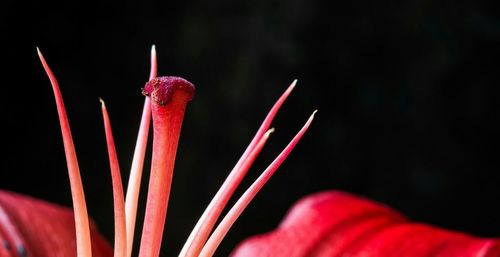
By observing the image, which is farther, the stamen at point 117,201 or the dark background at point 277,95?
the dark background at point 277,95

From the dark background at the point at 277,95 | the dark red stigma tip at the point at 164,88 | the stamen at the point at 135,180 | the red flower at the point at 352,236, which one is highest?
the dark red stigma tip at the point at 164,88

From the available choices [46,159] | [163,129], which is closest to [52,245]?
[163,129]

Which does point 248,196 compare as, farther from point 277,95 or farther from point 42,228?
point 277,95

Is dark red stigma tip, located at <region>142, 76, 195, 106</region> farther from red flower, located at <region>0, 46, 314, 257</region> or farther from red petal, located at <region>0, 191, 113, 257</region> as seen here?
red petal, located at <region>0, 191, 113, 257</region>

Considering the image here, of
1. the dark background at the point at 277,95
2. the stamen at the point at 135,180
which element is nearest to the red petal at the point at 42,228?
the stamen at the point at 135,180

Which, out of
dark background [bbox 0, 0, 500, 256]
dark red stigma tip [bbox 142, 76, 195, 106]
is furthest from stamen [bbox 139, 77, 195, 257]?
dark background [bbox 0, 0, 500, 256]

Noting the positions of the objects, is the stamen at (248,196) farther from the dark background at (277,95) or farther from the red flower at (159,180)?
the dark background at (277,95)

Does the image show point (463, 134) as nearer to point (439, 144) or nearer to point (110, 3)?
point (439, 144)
